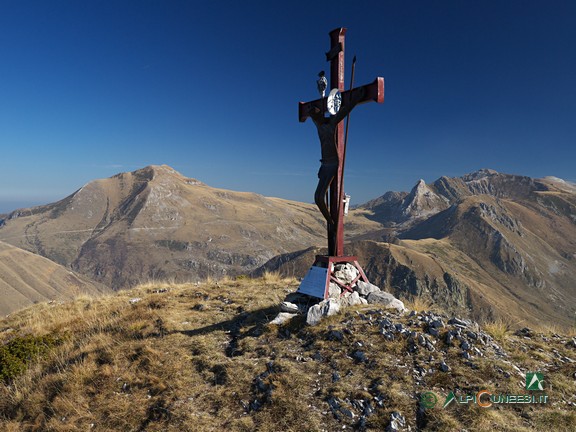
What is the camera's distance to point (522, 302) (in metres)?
182

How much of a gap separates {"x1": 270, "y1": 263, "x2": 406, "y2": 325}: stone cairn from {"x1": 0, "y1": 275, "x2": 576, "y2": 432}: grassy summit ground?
41 cm

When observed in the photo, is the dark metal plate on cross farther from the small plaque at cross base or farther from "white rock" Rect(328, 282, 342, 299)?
"white rock" Rect(328, 282, 342, 299)

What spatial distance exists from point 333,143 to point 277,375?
738cm

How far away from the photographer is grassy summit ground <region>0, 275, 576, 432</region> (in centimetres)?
616

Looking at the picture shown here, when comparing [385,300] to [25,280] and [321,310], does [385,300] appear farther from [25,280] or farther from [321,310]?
[25,280]

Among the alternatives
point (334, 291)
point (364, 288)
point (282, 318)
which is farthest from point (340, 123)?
point (282, 318)

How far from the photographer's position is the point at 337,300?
11016 mm

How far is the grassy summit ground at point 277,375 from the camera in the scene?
243 inches

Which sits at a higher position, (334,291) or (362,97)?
(362,97)

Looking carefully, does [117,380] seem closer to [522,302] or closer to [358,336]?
[358,336]

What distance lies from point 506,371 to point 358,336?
3.24 meters

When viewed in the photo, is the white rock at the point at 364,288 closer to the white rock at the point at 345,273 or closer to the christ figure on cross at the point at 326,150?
the white rock at the point at 345,273

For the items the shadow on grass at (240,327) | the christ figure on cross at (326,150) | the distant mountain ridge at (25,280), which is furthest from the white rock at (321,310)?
the distant mountain ridge at (25,280)

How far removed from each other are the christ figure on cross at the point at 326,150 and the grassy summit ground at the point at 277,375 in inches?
157
